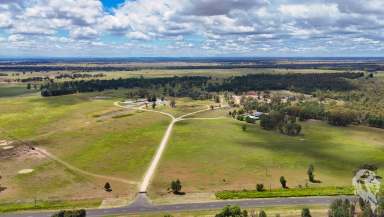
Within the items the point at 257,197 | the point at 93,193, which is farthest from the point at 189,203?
the point at 93,193

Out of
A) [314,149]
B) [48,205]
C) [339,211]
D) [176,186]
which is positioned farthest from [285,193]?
[48,205]

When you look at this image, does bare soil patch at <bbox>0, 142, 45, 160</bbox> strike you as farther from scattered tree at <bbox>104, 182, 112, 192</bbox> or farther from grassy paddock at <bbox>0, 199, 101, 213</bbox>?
grassy paddock at <bbox>0, 199, 101, 213</bbox>

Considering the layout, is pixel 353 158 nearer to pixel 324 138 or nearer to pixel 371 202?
pixel 324 138

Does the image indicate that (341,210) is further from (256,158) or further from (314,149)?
(314,149)

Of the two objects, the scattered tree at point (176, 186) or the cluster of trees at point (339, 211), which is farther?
the scattered tree at point (176, 186)

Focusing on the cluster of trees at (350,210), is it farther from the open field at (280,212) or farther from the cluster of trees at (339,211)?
the open field at (280,212)

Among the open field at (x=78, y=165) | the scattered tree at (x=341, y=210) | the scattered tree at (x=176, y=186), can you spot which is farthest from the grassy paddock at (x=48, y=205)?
the scattered tree at (x=341, y=210)

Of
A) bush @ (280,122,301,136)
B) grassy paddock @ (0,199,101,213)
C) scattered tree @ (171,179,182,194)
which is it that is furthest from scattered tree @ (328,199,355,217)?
bush @ (280,122,301,136)
